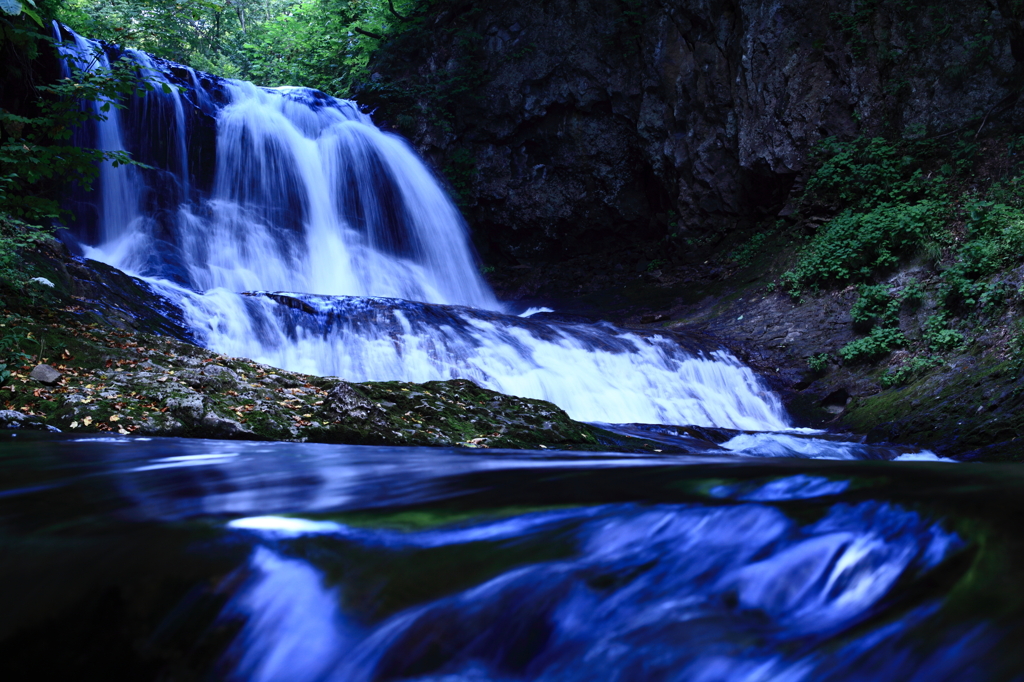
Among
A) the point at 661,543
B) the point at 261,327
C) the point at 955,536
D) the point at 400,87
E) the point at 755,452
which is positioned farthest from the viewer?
the point at 400,87

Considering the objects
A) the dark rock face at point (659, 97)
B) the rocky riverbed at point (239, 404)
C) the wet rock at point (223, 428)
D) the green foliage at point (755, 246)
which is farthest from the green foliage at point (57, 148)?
the dark rock face at point (659, 97)

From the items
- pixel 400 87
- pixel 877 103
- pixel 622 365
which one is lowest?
pixel 622 365

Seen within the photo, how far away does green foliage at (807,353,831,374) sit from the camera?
33.4ft

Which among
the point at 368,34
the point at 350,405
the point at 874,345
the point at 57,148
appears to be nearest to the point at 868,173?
the point at 874,345

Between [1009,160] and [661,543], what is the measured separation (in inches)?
479

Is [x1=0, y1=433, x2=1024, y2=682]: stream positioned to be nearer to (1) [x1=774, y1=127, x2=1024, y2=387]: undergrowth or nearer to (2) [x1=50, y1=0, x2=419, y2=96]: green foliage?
(1) [x1=774, y1=127, x2=1024, y2=387]: undergrowth

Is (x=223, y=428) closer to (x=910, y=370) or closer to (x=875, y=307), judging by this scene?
(x=910, y=370)

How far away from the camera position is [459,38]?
17.2m

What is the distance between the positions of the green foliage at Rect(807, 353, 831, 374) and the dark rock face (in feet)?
15.5

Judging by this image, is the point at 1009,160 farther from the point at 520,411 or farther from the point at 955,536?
the point at 955,536

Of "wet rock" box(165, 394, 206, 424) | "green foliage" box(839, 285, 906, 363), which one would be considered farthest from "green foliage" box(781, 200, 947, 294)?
"wet rock" box(165, 394, 206, 424)

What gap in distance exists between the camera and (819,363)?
33.4ft

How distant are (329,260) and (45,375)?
10.4 meters

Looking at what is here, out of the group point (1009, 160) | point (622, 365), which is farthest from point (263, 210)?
point (1009, 160)
